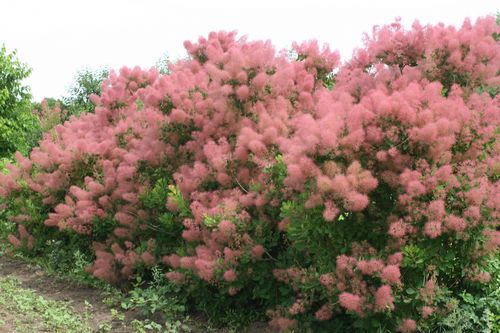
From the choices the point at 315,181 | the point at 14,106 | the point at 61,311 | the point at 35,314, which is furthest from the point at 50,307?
the point at 14,106

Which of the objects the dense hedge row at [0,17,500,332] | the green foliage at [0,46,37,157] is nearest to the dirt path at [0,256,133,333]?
the dense hedge row at [0,17,500,332]

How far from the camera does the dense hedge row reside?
482 cm

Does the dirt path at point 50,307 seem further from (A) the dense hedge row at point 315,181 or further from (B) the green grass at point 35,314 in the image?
(A) the dense hedge row at point 315,181

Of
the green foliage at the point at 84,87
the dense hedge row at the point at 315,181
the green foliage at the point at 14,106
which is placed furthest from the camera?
the green foliage at the point at 84,87

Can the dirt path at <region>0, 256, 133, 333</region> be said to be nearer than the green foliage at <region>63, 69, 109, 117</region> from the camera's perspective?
Yes

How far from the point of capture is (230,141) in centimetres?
655

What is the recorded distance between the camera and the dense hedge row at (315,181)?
482 centimetres

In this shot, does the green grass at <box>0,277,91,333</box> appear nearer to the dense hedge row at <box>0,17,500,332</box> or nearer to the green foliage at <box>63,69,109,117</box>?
the dense hedge row at <box>0,17,500,332</box>

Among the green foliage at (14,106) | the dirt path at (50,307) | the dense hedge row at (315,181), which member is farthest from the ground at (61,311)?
the green foliage at (14,106)

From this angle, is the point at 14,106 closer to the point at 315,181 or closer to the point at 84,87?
the point at 84,87

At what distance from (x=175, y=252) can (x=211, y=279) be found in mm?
1211

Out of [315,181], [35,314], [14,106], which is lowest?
[35,314]

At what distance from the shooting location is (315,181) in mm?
4812

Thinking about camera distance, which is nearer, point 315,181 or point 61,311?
point 315,181
